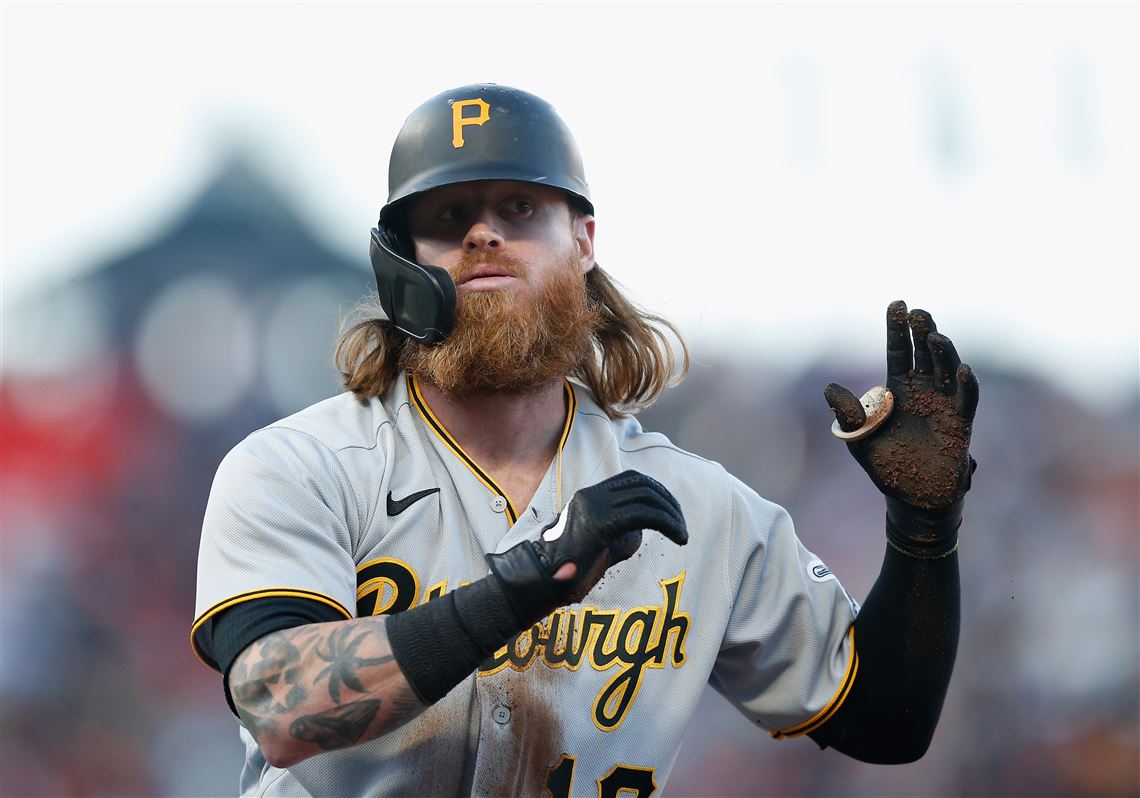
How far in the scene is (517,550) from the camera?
2.25 metres

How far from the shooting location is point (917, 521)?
2.88 meters

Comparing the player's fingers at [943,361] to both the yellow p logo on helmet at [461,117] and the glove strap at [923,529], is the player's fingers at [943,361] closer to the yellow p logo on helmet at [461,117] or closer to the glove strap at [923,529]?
the glove strap at [923,529]

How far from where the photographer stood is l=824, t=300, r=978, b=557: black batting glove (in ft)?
9.03

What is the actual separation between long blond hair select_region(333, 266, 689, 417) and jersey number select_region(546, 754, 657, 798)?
0.98 metres

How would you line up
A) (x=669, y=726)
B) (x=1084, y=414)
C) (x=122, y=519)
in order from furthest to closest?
(x=1084, y=414) < (x=122, y=519) < (x=669, y=726)

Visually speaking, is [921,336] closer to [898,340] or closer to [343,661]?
[898,340]

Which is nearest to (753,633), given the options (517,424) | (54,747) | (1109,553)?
(517,424)

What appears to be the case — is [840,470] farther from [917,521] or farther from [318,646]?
[318,646]

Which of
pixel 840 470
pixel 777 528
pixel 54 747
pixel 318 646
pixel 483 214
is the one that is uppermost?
pixel 483 214

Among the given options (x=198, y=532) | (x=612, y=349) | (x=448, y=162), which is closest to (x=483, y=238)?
(x=448, y=162)

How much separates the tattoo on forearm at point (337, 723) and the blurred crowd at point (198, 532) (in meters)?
3.61

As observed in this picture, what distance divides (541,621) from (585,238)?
1.16 m

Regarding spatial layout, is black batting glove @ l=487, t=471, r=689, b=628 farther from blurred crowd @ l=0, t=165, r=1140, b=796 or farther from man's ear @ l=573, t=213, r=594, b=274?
blurred crowd @ l=0, t=165, r=1140, b=796

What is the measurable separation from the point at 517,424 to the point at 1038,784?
14.3 feet
